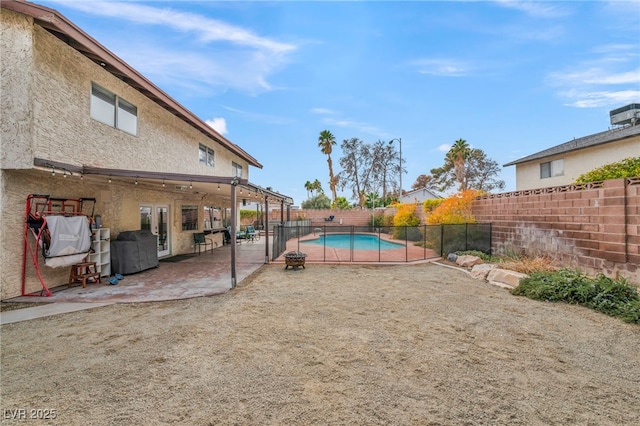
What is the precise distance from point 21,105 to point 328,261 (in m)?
9.65

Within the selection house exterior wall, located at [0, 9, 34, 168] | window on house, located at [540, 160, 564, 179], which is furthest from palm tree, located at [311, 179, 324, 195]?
house exterior wall, located at [0, 9, 34, 168]

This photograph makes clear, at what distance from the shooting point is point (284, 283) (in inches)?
318

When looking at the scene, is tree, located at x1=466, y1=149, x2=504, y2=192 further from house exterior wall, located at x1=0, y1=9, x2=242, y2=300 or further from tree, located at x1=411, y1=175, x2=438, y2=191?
house exterior wall, located at x1=0, y1=9, x2=242, y2=300

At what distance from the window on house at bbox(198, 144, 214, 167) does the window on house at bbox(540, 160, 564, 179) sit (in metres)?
21.3

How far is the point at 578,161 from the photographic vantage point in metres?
16.9

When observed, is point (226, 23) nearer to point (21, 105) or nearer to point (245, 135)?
point (21, 105)

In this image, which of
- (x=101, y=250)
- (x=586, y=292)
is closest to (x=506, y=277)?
(x=586, y=292)

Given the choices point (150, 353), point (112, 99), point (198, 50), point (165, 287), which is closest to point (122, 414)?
point (150, 353)

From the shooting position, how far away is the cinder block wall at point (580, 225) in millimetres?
6840

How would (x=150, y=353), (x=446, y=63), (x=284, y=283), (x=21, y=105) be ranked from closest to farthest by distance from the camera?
(x=150, y=353) < (x=21, y=105) < (x=284, y=283) < (x=446, y=63)

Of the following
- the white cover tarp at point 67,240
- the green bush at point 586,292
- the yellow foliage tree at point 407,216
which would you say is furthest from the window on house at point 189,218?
the yellow foliage tree at point 407,216

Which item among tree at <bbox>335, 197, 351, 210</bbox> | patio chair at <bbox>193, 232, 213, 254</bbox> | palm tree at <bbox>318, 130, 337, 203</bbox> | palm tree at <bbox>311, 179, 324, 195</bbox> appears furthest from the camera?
palm tree at <bbox>311, 179, 324, 195</bbox>

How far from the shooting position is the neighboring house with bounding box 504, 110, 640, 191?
1460 centimetres

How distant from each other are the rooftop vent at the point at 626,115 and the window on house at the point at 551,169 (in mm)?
5698
